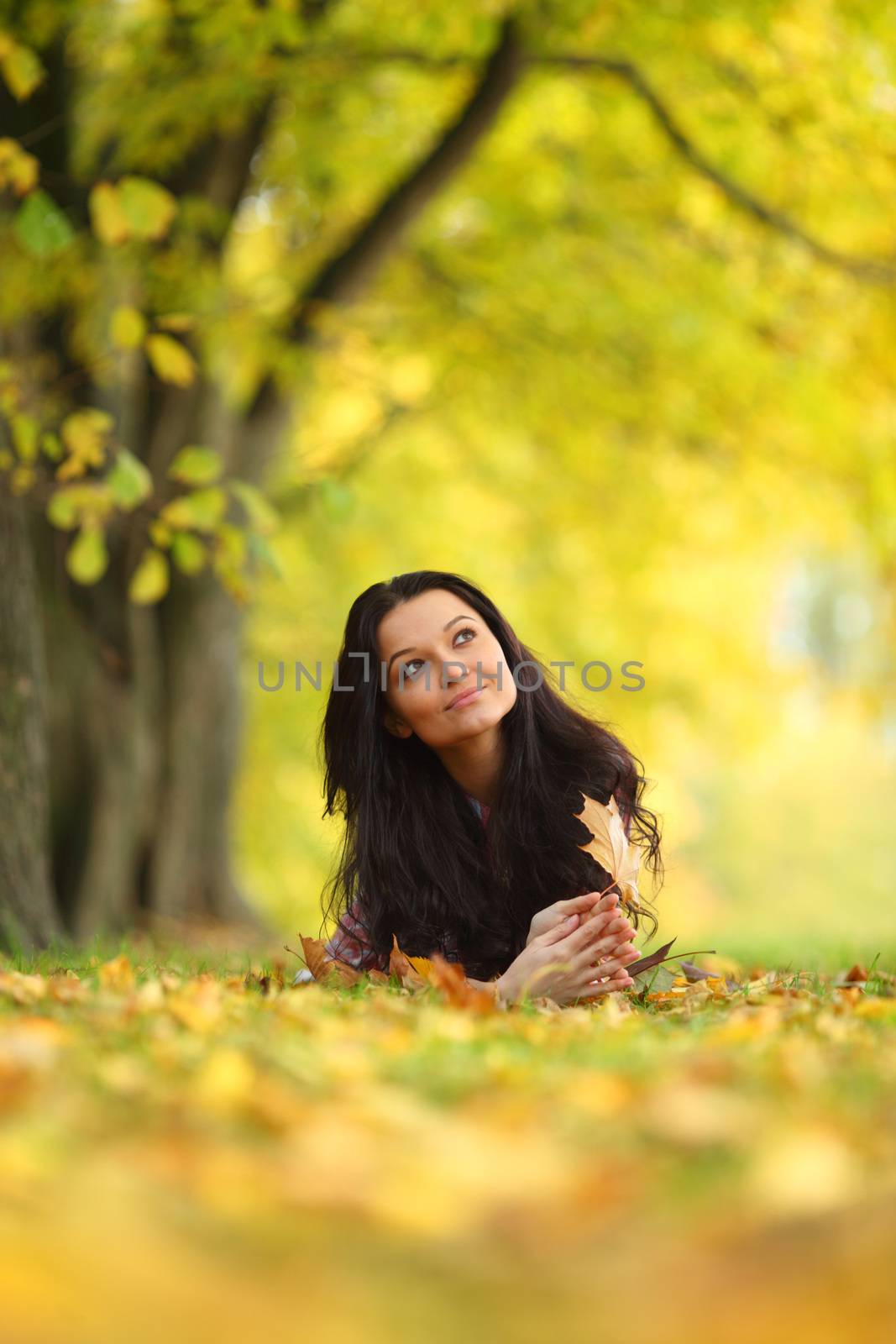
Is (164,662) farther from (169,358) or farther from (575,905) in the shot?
(575,905)

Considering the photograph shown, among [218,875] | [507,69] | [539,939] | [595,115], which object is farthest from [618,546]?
[539,939]

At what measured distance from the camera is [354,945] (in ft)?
11.8

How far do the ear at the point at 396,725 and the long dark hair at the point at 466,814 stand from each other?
0.9 inches

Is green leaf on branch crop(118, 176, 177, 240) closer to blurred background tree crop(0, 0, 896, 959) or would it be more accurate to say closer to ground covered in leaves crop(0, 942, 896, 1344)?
blurred background tree crop(0, 0, 896, 959)

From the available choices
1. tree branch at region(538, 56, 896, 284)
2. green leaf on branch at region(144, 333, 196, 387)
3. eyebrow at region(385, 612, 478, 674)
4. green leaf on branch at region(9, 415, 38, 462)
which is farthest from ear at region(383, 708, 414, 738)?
tree branch at region(538, 56, 896, 284)

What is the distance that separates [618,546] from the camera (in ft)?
37.4

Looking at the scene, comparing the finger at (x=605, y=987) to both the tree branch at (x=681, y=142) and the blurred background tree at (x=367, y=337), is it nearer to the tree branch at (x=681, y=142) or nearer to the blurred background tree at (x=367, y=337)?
the blurred background tree at (x=367, y=337)

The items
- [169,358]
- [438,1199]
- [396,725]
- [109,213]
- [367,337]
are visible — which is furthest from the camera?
[367,337]

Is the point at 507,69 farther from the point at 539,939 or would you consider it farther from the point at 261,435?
the point at 539,939

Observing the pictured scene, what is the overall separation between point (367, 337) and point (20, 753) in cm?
469

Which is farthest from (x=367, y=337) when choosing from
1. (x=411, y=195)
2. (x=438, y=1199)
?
(x=438, y=1199)

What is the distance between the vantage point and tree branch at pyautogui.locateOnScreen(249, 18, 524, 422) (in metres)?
6.51

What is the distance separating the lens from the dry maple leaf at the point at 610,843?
3473 millimetres

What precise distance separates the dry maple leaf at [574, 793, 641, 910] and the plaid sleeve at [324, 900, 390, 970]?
0.63 meters
